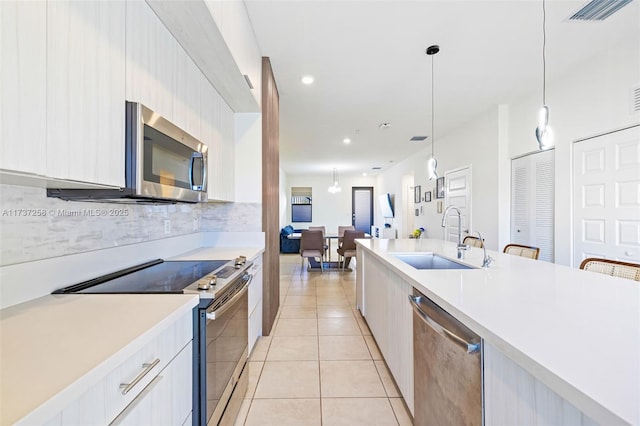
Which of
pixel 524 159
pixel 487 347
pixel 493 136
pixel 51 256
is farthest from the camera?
pixel 493 136

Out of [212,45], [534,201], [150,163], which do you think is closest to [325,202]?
[534,201]

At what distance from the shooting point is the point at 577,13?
2.13 m

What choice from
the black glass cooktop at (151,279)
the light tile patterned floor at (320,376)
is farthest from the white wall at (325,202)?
the black glass cooktop at (151,279)

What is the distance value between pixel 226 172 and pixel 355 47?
162cm

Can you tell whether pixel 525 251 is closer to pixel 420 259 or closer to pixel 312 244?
pixel 420 259

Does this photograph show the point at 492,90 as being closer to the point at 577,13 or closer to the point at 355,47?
the point at 577,13

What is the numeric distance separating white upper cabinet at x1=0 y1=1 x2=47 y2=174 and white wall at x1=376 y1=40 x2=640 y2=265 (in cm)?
381

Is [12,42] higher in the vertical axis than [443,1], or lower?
lower

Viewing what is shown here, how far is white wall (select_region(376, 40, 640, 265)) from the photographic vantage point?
2547 mm

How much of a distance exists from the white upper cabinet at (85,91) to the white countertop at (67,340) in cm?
44

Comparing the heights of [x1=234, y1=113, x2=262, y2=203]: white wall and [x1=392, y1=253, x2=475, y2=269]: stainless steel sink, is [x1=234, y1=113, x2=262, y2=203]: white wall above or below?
above

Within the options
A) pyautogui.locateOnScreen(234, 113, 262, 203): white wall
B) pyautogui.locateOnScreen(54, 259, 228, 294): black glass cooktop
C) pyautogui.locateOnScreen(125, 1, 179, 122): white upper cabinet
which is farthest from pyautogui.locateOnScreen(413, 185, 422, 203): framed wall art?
pyautogui.locateOnScreen(125, 1, 179, 122): white upper cabinet

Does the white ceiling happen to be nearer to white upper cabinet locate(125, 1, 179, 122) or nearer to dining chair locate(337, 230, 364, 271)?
white upper cabinet locate(125, 1, 179, 122)

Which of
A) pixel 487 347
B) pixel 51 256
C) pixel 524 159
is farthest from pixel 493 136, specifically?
pixel 51 256
